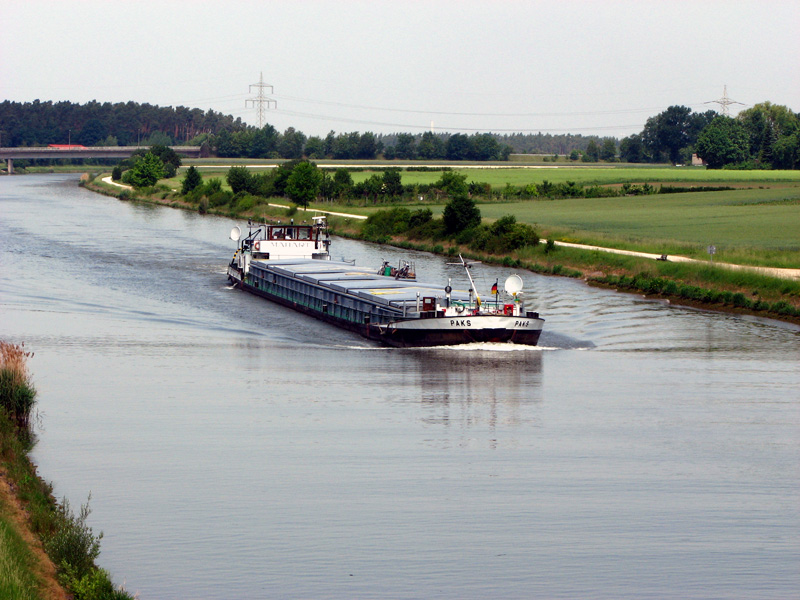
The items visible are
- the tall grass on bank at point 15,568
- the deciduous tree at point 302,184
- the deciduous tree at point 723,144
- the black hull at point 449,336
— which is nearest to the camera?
the tall grass on bank at point 15,568

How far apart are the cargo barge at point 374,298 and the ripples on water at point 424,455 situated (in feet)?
2.35

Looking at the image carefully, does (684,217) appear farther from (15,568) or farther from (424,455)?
(15,568)

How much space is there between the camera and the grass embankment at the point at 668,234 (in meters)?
45.7

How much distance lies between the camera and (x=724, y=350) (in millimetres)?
34938

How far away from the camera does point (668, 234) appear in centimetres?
6944

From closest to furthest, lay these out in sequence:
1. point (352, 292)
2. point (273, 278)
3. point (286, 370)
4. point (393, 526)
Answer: point (393, 526) → point (286, 370) → point (352, 292) → point (273, 278)

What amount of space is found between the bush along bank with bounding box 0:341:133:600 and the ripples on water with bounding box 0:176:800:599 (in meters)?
0.66

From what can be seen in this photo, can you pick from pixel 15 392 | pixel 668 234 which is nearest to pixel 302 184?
pixel 668 234

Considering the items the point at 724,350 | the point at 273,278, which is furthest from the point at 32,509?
the point at 273,278

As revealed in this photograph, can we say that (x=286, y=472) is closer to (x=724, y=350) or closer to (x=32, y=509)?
(x=32, y=509)

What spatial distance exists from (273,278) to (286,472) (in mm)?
28579

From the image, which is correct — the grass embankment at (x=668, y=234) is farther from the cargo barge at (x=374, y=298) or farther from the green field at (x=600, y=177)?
the cargo barge at (x=374, y=298)

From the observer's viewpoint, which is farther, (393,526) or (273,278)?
(273,278)

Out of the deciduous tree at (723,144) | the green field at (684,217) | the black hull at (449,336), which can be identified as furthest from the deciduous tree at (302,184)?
the deciduous tree at (723,144)
